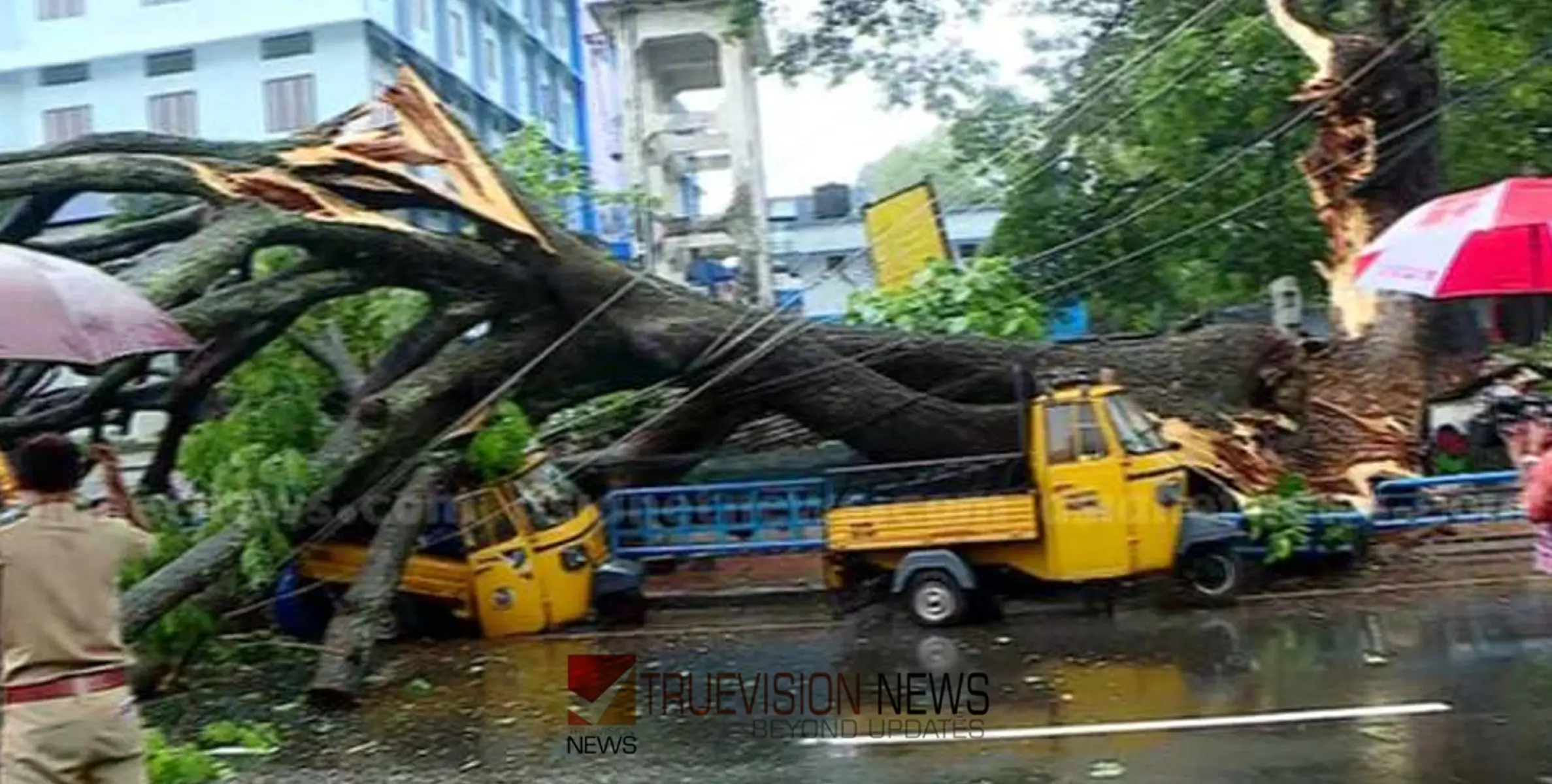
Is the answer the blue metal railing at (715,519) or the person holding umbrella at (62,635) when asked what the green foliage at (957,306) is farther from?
the person holding umbrella at (62,635)

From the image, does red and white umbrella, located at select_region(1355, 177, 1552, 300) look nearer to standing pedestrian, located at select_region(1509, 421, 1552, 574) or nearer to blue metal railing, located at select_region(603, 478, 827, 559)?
standing pedestrian, located at select_region(1509, 421, 1552, 574)

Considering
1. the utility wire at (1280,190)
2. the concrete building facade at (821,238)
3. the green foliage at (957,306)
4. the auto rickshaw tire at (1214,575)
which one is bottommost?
the auto rickshaw tire at (1214,575)

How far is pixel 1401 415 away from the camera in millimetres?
16781

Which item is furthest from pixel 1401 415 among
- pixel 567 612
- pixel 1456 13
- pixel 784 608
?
pixel 567 612

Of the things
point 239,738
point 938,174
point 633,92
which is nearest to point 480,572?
point 239,738

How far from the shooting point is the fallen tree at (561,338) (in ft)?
41.4

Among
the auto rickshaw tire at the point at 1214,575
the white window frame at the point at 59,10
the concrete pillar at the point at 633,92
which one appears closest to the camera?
the auto rickshaw tire at the point at 1214,575

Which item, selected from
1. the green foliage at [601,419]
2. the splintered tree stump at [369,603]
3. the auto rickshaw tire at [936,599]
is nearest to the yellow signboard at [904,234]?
the green foliage at [601,419]

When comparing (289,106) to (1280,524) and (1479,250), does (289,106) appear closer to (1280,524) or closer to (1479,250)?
(1280,524)

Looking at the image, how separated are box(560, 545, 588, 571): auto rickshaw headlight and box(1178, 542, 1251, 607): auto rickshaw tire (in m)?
4.83

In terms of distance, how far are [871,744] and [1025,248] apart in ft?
50.0

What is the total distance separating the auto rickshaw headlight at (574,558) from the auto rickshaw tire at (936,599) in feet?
9.27

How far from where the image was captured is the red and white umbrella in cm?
739

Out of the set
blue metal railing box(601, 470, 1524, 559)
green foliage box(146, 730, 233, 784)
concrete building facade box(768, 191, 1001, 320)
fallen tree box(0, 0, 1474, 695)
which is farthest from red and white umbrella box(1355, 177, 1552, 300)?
concrete building facade box(768, 191, 1001, 320)
